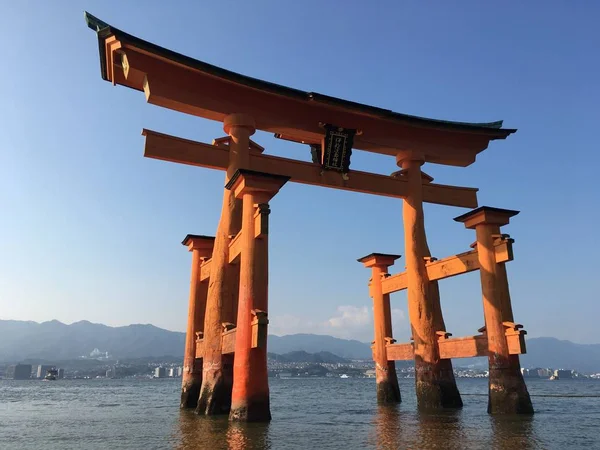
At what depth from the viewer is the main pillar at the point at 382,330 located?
1853 centimetres

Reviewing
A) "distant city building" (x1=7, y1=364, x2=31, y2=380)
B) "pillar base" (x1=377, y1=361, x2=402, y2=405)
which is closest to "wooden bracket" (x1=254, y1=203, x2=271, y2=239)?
"pillar base" (x1=377, y1=361, x2=402, y2=405)

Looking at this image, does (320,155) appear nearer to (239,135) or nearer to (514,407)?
(239,135)

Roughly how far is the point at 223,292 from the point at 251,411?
12.9 ft

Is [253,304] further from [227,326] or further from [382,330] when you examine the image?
[382,330]

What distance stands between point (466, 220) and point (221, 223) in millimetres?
7637

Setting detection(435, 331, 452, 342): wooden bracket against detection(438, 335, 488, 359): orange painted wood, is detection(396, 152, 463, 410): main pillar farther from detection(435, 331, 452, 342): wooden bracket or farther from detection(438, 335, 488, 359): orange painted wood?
detection(438, 335, 488, 359): orange painted wood

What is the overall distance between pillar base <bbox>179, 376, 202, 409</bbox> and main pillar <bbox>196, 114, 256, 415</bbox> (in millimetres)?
2388

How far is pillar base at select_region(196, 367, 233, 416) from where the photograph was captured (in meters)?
13.2

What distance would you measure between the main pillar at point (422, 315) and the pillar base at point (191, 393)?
7.31 m

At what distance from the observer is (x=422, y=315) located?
1595 cm

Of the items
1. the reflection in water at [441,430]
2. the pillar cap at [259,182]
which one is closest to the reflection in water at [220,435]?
the reflection in water at [441,430]

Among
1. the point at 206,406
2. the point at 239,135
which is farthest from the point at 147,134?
the point at 206,406

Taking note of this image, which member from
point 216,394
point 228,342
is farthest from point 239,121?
point 216,394

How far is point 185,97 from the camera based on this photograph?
14.4 meters
